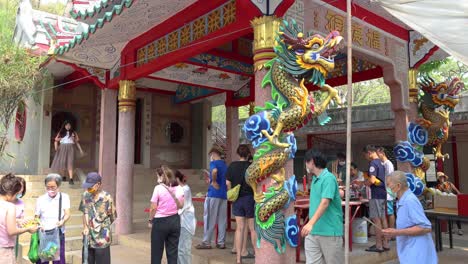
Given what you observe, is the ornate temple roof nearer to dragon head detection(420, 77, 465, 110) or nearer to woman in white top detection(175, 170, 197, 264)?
woman in white top detection(175, 170, 197, 264)

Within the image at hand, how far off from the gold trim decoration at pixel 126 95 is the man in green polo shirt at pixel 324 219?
4.93 meters

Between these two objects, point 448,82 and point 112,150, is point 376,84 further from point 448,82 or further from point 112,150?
point 112,150

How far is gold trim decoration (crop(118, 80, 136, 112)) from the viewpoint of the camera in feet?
24.8

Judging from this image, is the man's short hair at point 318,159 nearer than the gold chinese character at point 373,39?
Yes

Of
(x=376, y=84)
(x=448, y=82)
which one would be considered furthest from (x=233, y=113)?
(x=376, y=84)

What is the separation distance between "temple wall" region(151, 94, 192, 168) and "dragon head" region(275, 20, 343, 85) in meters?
7.91

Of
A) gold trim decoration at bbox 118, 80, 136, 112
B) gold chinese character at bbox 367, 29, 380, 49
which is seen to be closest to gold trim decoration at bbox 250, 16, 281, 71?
gold chinese character at bbox 367, 29, 380, 49

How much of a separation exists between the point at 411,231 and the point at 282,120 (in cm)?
171

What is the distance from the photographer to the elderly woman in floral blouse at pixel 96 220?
13.6 feet

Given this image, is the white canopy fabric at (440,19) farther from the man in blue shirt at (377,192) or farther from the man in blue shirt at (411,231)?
the man in blue shirt at (377,192)

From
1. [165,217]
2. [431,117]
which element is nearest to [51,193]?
[165,217]

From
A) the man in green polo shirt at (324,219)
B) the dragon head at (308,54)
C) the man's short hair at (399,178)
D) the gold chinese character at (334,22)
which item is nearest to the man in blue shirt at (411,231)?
the man's short hair at (399,178)

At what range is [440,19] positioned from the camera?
3.48m

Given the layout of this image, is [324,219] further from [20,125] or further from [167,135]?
[20,125]
